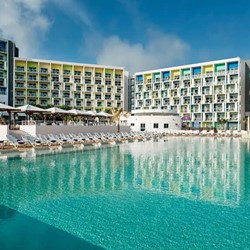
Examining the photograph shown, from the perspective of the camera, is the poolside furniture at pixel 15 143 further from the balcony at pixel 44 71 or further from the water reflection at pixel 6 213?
the balcony at pixel 44 71

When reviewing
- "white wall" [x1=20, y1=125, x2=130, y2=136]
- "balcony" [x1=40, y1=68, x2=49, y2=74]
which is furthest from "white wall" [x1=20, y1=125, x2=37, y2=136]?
"balcony" [x1=40, y1=68, x2=49, y2=74]

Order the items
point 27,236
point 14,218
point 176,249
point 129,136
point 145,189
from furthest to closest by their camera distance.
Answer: point 129,136
point 145,189
point 14,218
point 27,236
point 176,249

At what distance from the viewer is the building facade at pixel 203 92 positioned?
50.1 metres

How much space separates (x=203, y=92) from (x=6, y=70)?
112 ft

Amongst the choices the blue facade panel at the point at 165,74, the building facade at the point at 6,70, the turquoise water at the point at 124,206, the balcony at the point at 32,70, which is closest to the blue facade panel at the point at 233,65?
the blue facade panel at the point at 165,74

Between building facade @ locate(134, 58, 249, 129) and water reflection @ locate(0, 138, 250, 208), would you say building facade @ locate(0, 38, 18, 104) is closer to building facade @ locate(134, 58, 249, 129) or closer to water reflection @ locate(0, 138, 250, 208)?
building facade @ locate(134, 58, 249, 129)

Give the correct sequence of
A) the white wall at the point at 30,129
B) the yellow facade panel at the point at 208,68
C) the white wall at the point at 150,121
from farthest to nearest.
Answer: the yellow facade panel at the point at 208,68, the white wall at the point at 150,121, the white wall at the point at 30,129

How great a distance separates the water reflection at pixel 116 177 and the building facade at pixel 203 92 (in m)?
36.6

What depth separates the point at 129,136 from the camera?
30484 millimetres

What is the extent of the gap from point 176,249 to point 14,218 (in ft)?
12.3

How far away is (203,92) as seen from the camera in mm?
53562

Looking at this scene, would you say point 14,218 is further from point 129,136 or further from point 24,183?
point 129,136

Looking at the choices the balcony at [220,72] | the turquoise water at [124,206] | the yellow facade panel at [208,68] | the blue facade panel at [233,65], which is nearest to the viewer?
the turquoise water at [124,206]

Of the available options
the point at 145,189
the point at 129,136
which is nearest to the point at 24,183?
the point at 145,189
